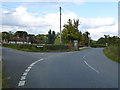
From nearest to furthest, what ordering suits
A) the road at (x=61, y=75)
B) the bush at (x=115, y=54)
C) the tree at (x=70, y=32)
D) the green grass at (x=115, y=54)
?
the road at (x=61, y=75)
the green grass at (x=115, y=54)
the bush at (x=115, y=54)
the tree at (x=70, y=32)

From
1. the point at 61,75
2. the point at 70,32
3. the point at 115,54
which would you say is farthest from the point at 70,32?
the point at 61,75

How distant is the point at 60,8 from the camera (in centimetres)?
5672

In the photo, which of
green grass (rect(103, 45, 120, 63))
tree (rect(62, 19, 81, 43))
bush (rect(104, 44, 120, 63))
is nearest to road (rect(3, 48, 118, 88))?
green grass (rect(103, 45, 120, 63))

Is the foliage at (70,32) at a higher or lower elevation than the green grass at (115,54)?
higher

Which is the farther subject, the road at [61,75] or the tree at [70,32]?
the tree at [70,32]

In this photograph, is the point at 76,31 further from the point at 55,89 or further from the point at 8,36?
the point at 8,36

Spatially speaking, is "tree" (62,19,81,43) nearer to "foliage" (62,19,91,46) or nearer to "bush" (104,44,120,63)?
"foliage" (62,19,91,46)

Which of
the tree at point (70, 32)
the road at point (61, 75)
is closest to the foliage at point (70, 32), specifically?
the tree at point (70, 32)

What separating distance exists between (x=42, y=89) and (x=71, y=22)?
69.6m

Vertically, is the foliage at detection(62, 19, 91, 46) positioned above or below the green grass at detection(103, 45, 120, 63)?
above

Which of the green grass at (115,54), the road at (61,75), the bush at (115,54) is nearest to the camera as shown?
the road at (61,75)

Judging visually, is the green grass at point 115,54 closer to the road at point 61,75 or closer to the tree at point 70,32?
the road at point 61,75

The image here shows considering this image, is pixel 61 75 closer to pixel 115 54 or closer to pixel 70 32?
pixel 115 54

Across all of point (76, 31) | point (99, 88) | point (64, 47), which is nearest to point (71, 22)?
point (76, 31)
